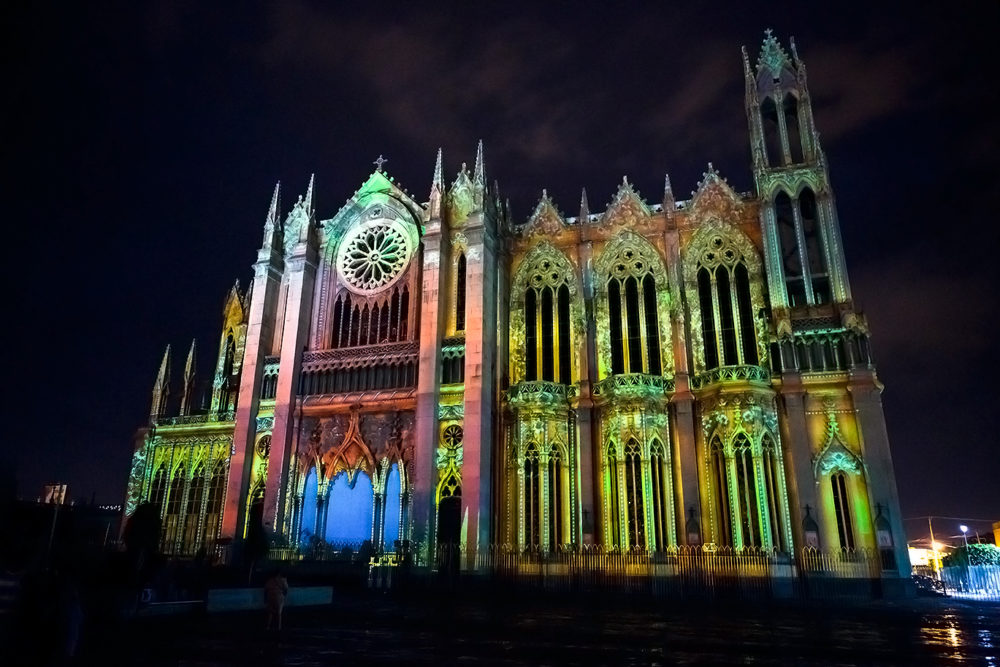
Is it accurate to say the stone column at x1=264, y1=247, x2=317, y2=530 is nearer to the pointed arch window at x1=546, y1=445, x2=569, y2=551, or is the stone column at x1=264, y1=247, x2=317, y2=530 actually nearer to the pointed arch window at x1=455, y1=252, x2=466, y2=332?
the pointed arch window at x1=455, y1=252, x2=466, y2=332

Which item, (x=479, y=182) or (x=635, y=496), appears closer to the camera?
(x=635, y=496)

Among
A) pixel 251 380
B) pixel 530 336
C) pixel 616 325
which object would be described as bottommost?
pixel 251 380

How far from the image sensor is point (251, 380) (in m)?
36.3

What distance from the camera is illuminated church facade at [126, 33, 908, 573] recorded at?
1131 inches

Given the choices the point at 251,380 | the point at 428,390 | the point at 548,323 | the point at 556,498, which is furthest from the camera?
the point at 251,380

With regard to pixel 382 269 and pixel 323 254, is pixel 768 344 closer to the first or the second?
pixel 382 269

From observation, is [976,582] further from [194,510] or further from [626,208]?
[194,510]

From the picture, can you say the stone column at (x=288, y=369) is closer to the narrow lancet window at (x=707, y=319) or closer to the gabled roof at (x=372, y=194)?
the gabled roof at (x=372, y=194)

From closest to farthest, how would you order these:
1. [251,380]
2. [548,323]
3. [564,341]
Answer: [564,341] → [548,323] → [251,380]

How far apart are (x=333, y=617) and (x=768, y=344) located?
22.7 metres

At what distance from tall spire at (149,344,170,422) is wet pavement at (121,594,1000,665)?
83.4 ft

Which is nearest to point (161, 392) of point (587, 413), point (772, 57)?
point (587, 413)

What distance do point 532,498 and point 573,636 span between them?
17.8 meters

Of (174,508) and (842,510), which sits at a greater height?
(174,508)
